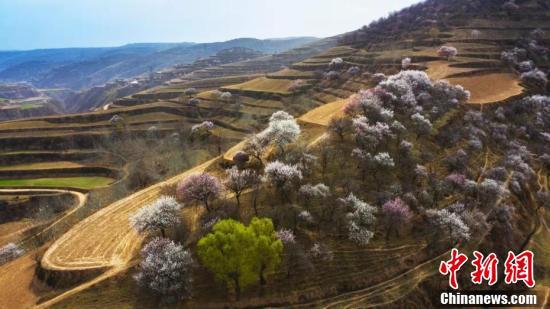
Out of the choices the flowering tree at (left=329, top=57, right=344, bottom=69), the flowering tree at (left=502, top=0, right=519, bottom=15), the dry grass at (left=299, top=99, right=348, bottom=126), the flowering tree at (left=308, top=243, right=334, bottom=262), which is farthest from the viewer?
the flowering tree at (left=329, top=57, right=344, bottom=69)

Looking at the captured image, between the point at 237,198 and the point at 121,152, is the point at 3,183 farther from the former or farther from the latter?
the point at 237,198

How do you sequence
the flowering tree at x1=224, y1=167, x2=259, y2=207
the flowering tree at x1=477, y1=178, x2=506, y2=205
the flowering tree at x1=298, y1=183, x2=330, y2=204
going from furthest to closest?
1. the flowering tree at x1=477, y1=178, x2=506, y2=205
2. the flowering tree at x1=224, y1=167, x2=259, y2=207
3. the flowering tree at x1=298, y1=183, x2=330, y2=204

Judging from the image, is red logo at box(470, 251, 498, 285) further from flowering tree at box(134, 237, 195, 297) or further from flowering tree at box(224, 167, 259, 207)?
flowering tree at box(134, 237, 195, 297)

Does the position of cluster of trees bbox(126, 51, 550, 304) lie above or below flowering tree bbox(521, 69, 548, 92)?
below

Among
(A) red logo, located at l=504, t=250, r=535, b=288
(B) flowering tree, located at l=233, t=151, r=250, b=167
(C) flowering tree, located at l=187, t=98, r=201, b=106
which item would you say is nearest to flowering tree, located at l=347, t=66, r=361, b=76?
(C) flowering tree, located at l=187, t=98, r=201, b=106

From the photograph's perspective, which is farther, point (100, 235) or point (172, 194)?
point (172, 194)

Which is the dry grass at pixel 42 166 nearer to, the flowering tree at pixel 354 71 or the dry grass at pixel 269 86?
the dry grass at pixel 269 86

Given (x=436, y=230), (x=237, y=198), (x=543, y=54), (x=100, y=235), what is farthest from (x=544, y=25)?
(x=100, y=235)
